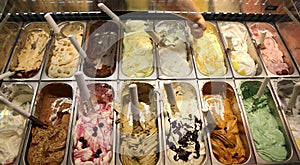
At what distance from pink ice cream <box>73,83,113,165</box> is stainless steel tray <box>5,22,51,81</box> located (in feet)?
1.53

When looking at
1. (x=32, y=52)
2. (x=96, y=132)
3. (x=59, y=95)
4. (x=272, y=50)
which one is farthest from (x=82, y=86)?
(x=272, y=50)

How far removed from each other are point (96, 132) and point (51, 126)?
32cm

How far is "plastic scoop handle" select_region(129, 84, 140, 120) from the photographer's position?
164 cm

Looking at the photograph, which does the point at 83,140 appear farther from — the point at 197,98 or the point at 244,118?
the point at 244,118

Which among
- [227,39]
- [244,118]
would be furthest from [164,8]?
[244,118]

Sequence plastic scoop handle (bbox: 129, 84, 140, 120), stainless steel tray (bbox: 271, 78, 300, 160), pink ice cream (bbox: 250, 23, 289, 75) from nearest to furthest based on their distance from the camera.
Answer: plastic scoop handle (bbox: 129, 84, 140, 120) < stainless steel tray (bbox: 271, 78, 300, 160) < pink ice cream (bbox: 250, 23, 289, 75)

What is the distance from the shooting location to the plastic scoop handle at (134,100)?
164cm

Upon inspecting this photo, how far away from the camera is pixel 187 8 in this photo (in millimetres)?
2229

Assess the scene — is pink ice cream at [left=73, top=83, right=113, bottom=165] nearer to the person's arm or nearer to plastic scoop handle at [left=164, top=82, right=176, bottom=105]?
plastic scoop handle at [left=164, top=82, right=176, bottom=105]

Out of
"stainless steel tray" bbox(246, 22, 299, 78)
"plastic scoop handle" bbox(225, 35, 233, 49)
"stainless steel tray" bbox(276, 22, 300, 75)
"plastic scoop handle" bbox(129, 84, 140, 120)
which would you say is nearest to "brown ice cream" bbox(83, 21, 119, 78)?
"plastic scoop handle" bbox(129, 84, 140, 120)

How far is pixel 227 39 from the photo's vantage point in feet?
7.29

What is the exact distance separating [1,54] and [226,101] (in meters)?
1.66

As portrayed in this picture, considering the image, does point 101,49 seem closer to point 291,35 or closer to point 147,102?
point 147,102

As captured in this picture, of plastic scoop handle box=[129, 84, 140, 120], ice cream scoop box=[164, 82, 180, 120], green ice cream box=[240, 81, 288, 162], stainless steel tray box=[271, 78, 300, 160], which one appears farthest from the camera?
stainless steel tray box=[271, 78, 300, 160]
